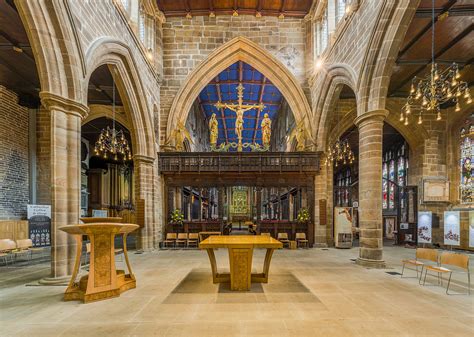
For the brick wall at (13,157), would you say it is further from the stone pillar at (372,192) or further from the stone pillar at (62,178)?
the stone pillar at (372,192)

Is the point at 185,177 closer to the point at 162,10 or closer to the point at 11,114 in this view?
the point at 11,114

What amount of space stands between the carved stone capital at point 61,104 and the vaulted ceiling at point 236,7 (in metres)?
8.83

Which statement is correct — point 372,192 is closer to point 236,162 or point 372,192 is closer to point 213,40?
point 236,162

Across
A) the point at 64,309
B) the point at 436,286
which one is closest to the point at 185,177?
the point at 64,309

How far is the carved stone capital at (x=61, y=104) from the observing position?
550 cm

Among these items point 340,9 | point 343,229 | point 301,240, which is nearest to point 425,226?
point 343,229

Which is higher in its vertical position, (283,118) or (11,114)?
(283,118)

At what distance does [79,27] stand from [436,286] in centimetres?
933

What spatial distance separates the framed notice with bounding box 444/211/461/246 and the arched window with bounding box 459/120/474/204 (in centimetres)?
168

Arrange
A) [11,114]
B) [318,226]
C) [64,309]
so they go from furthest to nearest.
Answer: [318,226] < [11,114] < [64,309]

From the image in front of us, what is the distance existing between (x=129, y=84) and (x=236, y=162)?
16.9ft

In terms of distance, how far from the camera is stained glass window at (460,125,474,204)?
1122cm

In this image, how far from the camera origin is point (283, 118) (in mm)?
21250

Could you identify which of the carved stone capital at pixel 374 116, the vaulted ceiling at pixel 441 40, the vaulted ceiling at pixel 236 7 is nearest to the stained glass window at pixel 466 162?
the vaulted ceiling at pixel 441 40
